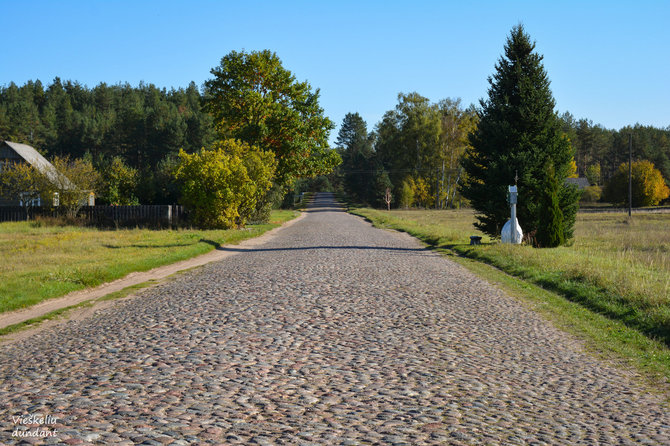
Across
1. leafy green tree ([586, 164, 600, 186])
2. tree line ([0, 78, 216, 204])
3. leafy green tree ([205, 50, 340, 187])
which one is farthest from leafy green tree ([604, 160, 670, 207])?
tree line ([0, 78, 216, 204])

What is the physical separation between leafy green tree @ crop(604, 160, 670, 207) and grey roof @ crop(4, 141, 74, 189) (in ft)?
234

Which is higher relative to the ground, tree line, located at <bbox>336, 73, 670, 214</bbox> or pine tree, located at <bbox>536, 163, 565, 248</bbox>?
tree line, located at <bbox>336, 73, 670, 214</bbox>

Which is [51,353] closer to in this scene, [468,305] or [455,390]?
[455,390]

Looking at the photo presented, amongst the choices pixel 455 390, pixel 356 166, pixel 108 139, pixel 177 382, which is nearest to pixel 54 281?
pixel 177 382

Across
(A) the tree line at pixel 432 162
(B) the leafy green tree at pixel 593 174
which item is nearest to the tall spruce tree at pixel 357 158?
(A) the tree line at pixel 432 162

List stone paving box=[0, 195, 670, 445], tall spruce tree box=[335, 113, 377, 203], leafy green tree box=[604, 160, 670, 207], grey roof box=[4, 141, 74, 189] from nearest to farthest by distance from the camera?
stone paving box=[0, 195, 670, 445] → grey roof box=[4, 141, 74, 189] → leafy green tree box=[604, 160, 670, 207] → tall spruce tree box=[335, 113, 377, 203]

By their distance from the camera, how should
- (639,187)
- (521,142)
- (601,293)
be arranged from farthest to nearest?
1. (639,187)
2. (521,142)
3. (601,293)

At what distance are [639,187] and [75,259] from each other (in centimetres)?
7989

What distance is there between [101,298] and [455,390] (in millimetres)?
8308

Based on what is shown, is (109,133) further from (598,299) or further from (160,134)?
(598,299)

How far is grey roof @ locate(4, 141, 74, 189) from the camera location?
40.1 metres

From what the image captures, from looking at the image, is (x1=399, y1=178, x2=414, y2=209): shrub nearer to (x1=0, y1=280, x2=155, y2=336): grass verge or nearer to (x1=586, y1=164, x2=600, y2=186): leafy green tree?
(x1=586, y1=164, x2=600, y2=186): leafy green tree

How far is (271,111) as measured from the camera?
4262cm

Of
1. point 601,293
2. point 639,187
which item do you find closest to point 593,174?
point 639,187
